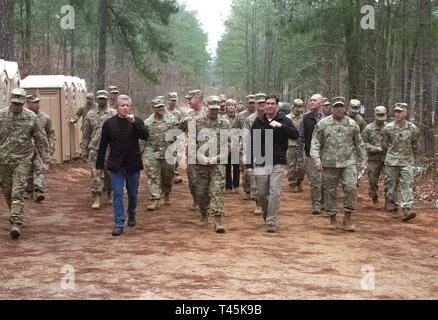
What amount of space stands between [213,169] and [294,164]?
188 inches

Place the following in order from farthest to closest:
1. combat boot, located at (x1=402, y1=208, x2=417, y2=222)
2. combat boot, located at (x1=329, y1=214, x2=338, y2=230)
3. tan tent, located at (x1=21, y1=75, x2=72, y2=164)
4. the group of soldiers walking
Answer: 1. tan tent, located at (x1=21, y1=75, x2=72, y2=164)
2. combat boot, located at (x1=402, y1=208, x2=417, y2=222)
3. combat boot, located at (x1=329, y1=214, x2=338, y2=230)
4. the group of soldiers walking

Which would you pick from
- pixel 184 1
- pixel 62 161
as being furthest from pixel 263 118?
pixel 184 1

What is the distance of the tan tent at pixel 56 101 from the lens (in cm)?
1606

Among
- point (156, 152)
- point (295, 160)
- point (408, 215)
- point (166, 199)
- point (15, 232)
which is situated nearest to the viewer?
point (15, 232)

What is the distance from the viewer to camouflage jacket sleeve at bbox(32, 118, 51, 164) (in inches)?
341

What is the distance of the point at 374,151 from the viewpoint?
11.5 meters

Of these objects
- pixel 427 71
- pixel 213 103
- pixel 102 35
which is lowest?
pixel 213 103

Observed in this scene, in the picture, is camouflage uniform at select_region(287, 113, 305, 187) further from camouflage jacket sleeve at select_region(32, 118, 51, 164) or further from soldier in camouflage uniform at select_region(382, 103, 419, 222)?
camouflage jacket sleeve at select_region(32, 118, 51, 164)

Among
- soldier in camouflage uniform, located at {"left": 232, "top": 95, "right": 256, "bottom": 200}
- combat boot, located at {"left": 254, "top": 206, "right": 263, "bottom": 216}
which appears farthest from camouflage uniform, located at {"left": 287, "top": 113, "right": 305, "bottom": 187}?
combat boot, located at {"left": 254, "top": 206, "right": 263, "bottom": 216}

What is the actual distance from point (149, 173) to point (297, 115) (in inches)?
156

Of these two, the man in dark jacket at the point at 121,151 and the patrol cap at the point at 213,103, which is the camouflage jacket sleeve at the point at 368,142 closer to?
the patrol cap at the point at 213,103

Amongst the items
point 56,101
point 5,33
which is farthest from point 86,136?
point 5,33

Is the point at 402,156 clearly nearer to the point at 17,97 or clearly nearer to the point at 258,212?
the point at 258,212

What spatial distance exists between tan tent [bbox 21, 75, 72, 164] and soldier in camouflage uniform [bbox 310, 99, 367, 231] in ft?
29.1
